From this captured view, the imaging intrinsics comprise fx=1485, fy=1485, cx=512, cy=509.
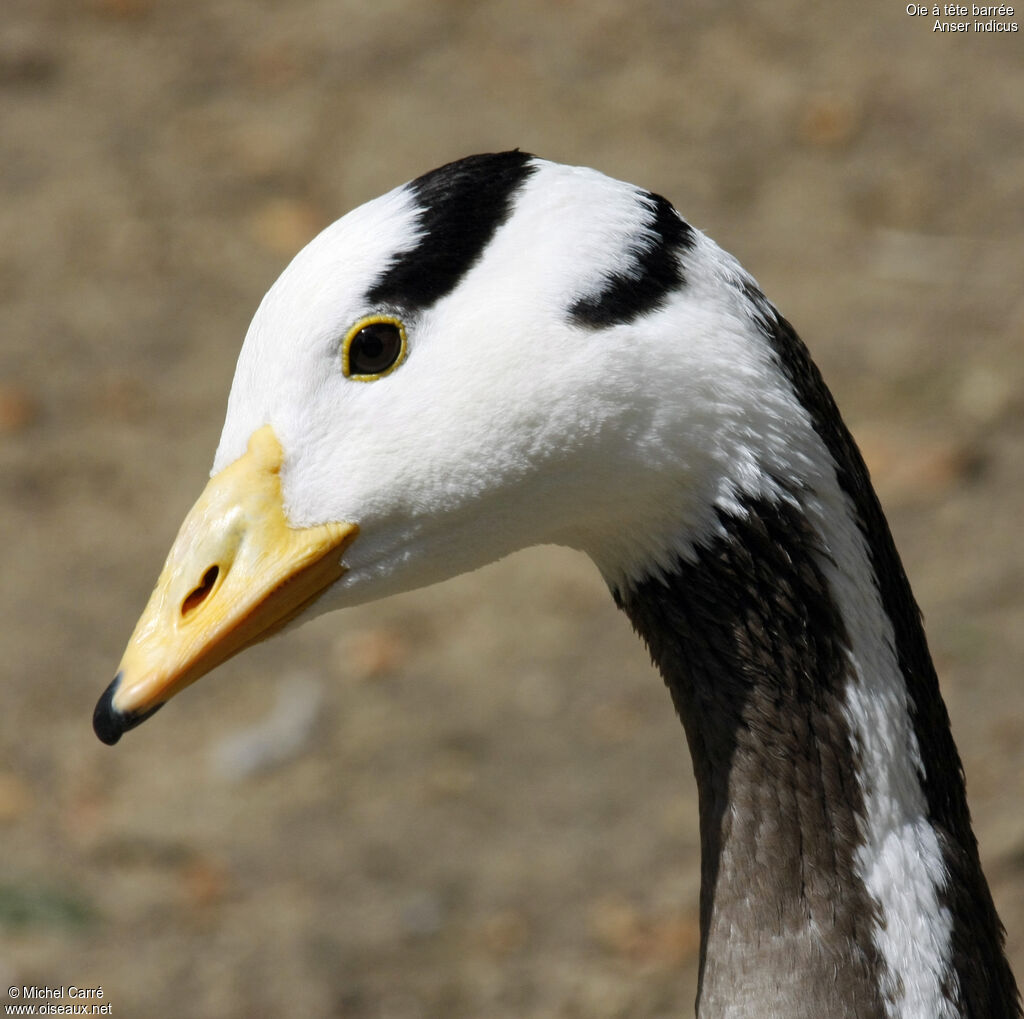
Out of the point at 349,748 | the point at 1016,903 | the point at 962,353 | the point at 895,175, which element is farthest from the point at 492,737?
the point at 895,175

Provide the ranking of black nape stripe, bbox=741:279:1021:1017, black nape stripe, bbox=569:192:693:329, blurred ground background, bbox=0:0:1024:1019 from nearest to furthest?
black nape stripe, bbox=569:192:693:329
black nape stripe, bbox=741:279:1021:1017
blurred ground background, bbox=0:0:1024:1019

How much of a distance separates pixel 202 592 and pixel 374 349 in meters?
0.42

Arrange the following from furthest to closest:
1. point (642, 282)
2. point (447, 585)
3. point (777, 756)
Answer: point (447, 585), point (777, 756), point (642, 282)

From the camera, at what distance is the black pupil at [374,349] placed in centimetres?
206

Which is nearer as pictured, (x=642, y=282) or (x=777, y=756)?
(x=642, y=282)

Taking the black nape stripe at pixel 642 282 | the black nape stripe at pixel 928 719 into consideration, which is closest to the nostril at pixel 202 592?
the black nape stripe at pixel 642 282

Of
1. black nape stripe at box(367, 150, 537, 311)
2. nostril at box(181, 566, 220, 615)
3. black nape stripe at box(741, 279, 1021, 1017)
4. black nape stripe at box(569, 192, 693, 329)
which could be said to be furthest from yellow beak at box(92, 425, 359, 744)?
black nape stripe at box(741, 279, 1021, 1017)

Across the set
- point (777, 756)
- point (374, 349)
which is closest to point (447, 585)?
point (777, 756)

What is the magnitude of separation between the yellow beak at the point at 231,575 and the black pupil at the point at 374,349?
0.52ft

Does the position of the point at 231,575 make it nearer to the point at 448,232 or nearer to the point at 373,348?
the point at 373,348

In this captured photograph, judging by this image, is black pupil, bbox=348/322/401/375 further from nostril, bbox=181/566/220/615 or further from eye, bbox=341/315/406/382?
nostril, bbox=181/566/220/615

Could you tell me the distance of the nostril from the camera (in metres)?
2.10

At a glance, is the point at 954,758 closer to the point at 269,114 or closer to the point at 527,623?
the point at 527,623

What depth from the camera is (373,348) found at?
207 cm
